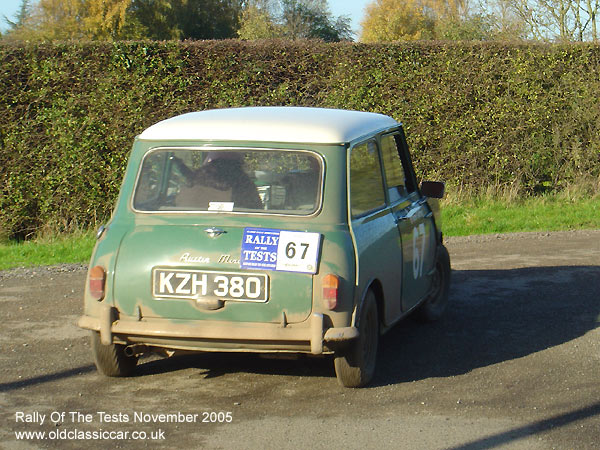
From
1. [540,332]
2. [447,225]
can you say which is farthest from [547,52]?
[540,332]

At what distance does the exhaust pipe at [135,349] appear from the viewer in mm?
6078

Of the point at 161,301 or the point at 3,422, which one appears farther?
the point at 161,301

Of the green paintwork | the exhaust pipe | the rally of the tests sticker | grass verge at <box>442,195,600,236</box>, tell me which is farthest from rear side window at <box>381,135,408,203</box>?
grass verge at <box>442,195,600,236</box>

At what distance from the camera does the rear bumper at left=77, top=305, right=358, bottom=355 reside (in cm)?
568

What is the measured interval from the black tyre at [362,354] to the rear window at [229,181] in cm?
79

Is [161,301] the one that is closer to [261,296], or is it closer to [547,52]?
[261,296]

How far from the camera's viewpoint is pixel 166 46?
555 inches

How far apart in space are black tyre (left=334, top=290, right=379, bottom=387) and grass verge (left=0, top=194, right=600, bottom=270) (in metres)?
6.00

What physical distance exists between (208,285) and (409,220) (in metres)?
2.11

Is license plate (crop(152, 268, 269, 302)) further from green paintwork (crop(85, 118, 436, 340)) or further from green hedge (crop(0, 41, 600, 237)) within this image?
green hedge (crop(0, 41, 600, 237))

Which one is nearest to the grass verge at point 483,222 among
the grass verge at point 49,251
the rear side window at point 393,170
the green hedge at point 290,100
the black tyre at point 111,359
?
the grass verge at point 49,251

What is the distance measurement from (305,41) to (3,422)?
10.7 metres

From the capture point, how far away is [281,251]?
5.80 m

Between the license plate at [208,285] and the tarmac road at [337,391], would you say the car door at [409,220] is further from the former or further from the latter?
the license plate at [208,285]
